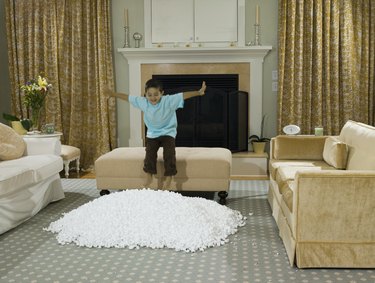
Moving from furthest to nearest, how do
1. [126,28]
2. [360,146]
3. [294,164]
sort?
[126,28]
[294,164]
[360,146]

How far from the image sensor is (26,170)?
3.50m

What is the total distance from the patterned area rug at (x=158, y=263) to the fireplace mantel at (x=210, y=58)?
9.32 feet

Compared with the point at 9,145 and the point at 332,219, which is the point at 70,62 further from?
the point at 332,219

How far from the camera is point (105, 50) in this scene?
19.5ft

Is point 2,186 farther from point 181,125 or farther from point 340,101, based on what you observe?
point 340,101

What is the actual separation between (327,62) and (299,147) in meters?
2.06

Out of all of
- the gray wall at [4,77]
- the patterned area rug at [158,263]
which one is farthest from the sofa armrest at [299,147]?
the gray wall at [4,77]

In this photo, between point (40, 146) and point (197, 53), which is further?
point (197, 53)

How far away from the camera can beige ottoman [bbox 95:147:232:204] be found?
398cm

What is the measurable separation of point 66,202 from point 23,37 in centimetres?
296

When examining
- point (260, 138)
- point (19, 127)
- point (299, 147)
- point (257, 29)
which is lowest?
point (260, 138)

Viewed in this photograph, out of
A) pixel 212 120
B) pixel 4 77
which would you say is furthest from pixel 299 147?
pixel 4 77

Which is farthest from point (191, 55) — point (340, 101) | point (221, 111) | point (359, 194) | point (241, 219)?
point (359, 194)

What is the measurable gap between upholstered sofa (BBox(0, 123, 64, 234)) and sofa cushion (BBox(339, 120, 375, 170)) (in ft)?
8.15
